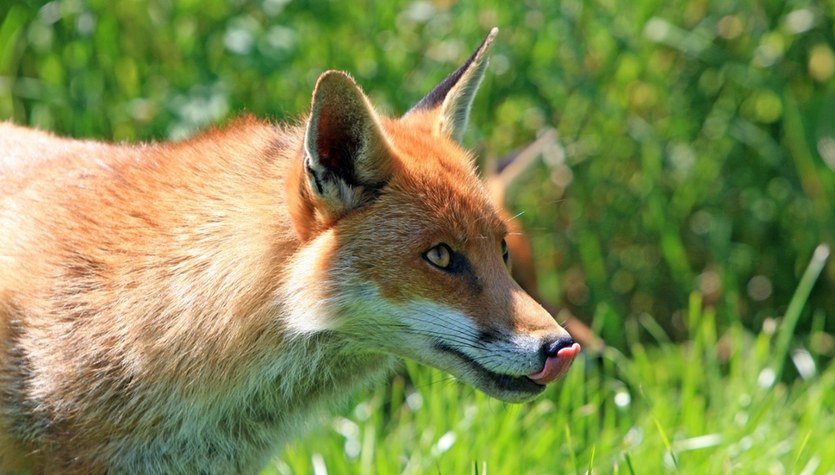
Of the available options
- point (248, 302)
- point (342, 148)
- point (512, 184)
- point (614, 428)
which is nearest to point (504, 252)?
point (342, 148)

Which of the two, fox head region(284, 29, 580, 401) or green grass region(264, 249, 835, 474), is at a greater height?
fox head region(284, 29, 580, 401)

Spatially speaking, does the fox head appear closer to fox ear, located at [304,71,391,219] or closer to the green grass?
fox ear, located at [304,71,391,219]

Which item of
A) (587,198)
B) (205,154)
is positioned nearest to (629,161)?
(587,198)

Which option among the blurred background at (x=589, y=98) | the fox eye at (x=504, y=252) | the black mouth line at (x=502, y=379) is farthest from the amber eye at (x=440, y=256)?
the blurred background at (x=589, y=98)

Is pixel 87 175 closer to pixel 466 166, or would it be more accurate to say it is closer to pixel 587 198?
pixel 466 166

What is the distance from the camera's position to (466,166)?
12.8 feet

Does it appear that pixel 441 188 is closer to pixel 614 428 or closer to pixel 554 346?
pixel 554 346

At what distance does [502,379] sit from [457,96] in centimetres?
118

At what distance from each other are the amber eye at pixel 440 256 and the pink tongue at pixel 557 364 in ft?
1.45

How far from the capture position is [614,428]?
17.0 feet

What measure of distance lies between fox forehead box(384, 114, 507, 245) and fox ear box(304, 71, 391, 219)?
85 mm

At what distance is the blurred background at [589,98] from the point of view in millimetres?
6203

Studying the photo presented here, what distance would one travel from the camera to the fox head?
3375mm

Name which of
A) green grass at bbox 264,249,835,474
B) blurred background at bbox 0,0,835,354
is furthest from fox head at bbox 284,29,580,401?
blurred background at bbox 0,0,835,354
